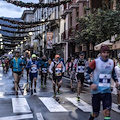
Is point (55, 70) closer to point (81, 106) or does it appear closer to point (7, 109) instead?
point (81, 106)

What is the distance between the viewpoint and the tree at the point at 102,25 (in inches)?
566

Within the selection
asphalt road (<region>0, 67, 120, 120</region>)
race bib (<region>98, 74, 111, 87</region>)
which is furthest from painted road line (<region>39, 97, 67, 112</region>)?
race bib (<region>98, 74, 111, 87</region>)

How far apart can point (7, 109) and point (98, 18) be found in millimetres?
10231

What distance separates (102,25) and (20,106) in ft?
29.6

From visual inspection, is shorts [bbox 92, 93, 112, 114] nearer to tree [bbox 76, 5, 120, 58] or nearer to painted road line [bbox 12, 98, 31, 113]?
painted road line [bbox 12, 98, 31, 113]

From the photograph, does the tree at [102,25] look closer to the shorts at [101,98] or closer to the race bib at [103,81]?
the race bib at [103,81]

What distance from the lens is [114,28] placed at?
14.8 m

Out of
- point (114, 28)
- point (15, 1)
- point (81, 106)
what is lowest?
point (81, 106)

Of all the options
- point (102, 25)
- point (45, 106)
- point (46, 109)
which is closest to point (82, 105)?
point (45, 106)

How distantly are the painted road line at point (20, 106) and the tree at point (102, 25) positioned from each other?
634cm

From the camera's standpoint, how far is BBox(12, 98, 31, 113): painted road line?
8.47 meters

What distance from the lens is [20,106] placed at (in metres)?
9.22

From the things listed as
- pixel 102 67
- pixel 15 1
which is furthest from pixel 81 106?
pixel 15 1


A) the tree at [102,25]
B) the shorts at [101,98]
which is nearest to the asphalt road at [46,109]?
the shorts at [101,98]
